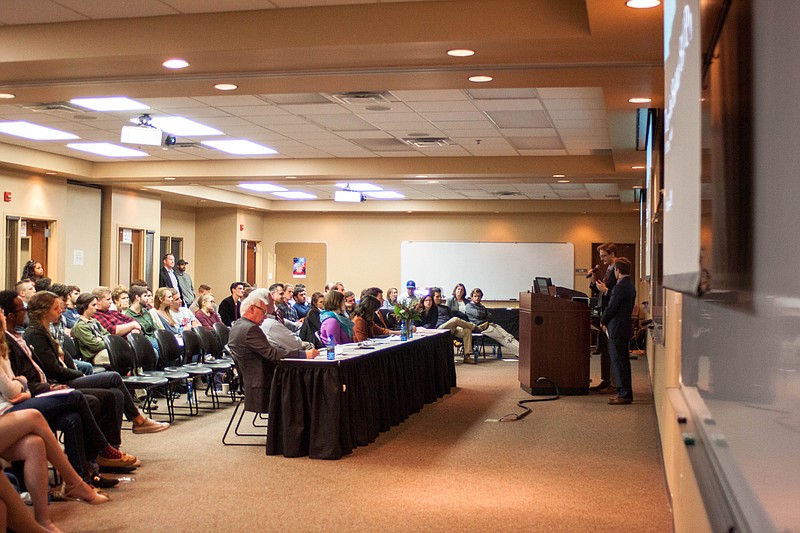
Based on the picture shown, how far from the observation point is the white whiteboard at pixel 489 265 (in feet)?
69.9

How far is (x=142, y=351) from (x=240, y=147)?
4931 millimetres

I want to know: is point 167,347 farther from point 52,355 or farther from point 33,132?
point 33,132

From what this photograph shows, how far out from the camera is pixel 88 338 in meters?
7.82

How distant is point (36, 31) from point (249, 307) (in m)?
2.53

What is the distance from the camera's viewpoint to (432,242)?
2216 centimetres

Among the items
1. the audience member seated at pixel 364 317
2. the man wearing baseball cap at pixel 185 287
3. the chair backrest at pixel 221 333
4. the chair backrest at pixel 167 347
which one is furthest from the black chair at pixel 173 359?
the man wearing baseball cap at pixel 185 287

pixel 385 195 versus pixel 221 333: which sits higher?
pixel 385 195

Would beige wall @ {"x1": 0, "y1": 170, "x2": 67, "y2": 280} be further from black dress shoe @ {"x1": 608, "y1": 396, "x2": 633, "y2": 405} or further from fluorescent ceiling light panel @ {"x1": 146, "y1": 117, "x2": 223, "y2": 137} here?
black dress shoe @ {"x1": 608, "y1": 396, "x2": 633, "y2": 405}

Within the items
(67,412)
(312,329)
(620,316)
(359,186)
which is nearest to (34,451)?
(67,412)

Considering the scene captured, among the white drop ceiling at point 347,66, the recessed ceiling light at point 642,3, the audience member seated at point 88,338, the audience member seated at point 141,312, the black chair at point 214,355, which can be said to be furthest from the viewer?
the audience member seated at point 141,312

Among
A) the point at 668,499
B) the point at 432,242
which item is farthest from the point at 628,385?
the point at 432,242

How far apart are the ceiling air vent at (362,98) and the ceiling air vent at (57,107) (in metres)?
2.81

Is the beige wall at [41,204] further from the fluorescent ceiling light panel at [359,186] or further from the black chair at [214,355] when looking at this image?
the fluorescent ceiling light panel at [359,186]

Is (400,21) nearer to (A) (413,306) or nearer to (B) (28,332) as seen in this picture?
(B) (28,332)
